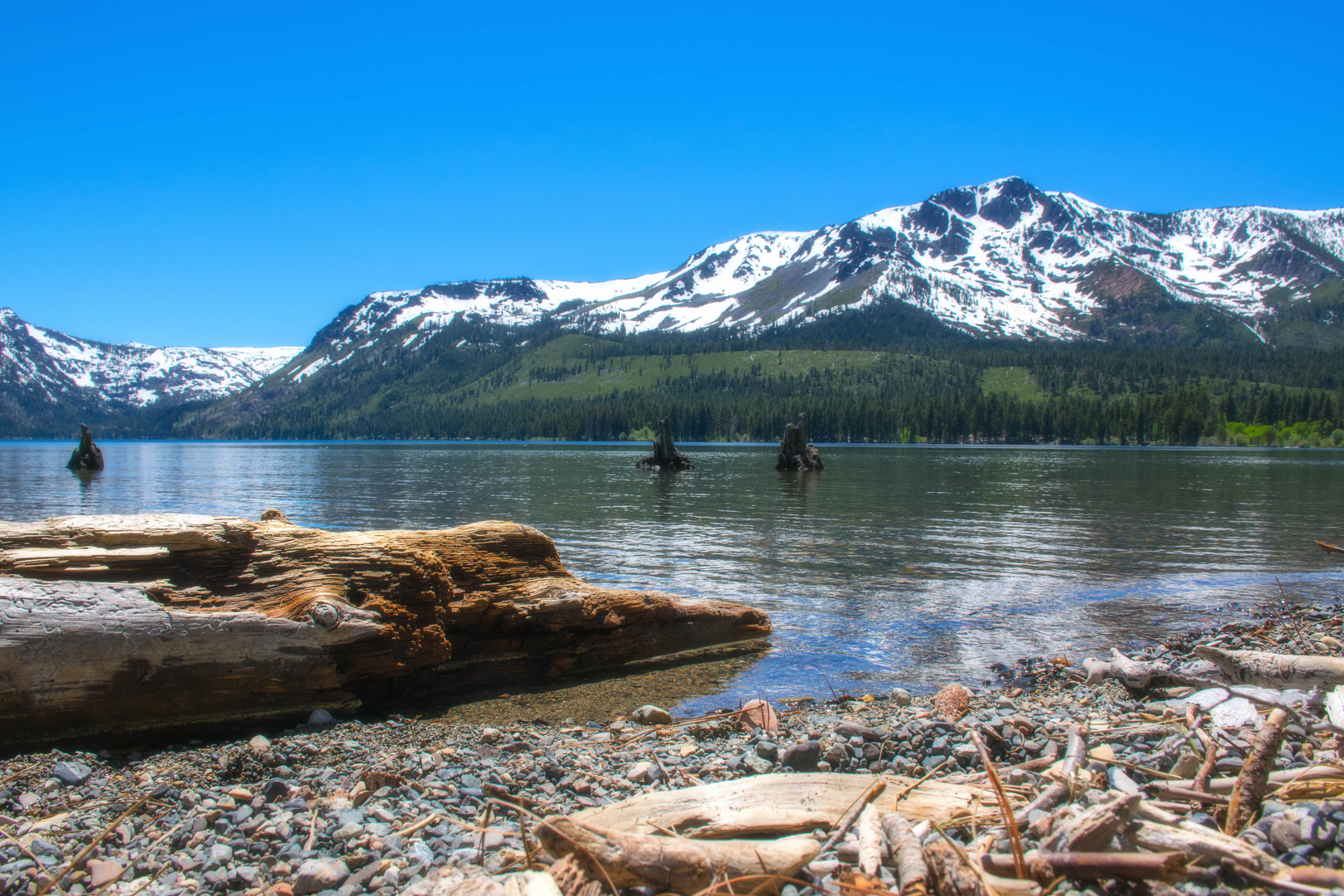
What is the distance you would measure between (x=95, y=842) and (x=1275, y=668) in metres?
11.4

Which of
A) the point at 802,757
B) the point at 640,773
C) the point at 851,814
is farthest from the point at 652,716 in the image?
the point at 851,814

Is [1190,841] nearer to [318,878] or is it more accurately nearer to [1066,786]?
[1066,786]

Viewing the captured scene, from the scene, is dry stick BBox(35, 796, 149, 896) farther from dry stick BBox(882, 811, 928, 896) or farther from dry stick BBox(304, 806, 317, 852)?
dry stick BBox(882, 811, 928, 896)

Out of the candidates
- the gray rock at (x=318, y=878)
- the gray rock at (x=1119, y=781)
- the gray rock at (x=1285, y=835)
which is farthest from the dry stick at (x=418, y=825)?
the gray rock at (x=1285, y=835)

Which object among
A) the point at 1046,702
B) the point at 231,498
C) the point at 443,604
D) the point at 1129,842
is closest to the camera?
the point at 1129,842

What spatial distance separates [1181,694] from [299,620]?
10764 mm

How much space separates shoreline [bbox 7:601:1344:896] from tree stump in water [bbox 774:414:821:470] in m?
66.6

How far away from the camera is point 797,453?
7800cm

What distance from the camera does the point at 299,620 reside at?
885cm

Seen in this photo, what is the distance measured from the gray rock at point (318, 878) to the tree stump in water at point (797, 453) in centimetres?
7235

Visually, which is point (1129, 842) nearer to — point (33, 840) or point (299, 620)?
point (33, 840)

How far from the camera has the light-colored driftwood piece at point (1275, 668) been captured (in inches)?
298

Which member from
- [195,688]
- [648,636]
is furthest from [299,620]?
[648,636]

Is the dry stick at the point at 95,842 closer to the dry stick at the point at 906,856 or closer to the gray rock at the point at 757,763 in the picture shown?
the gray rock at the point at 757,763
